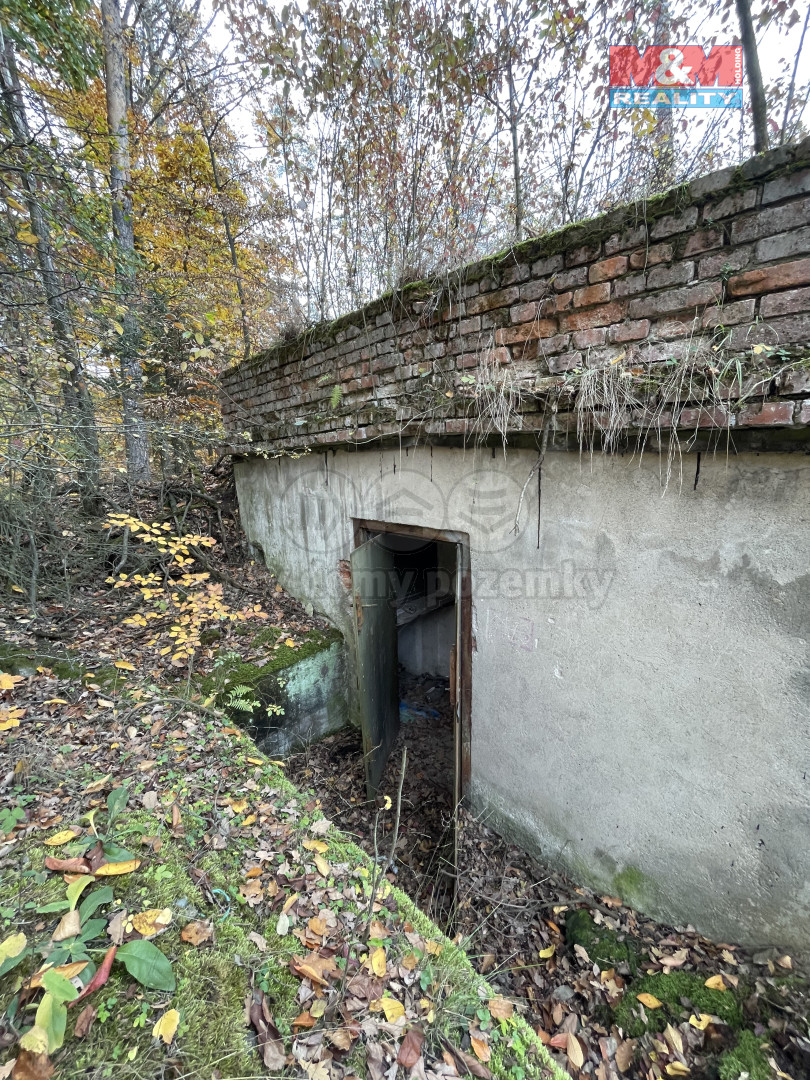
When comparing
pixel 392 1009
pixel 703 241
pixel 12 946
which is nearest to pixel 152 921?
pixel 12 946

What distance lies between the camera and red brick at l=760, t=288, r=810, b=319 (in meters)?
1.55

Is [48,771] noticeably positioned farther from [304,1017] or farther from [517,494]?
[517,494]

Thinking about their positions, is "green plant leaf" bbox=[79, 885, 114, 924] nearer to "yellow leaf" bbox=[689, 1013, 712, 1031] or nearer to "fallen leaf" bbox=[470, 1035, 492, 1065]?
"fallen leaf" bbox=[470, 1035, 492, 1065]

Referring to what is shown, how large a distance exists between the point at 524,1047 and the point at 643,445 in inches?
95.1

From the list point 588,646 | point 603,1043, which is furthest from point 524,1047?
point 588,646

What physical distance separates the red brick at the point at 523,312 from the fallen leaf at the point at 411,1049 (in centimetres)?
305

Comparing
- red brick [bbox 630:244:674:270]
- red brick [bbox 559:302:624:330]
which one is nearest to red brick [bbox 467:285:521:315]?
red brick [bbox 559:302:624:330]

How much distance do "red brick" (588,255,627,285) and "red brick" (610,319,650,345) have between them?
0.78 ft

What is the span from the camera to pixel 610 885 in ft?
8.23

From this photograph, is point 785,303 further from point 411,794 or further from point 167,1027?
point 411,794

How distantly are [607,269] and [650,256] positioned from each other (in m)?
0.18

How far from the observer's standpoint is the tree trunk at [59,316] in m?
3.71

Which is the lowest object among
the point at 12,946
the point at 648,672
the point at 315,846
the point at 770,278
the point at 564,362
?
the point at 315,846

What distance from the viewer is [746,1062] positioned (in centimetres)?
174
